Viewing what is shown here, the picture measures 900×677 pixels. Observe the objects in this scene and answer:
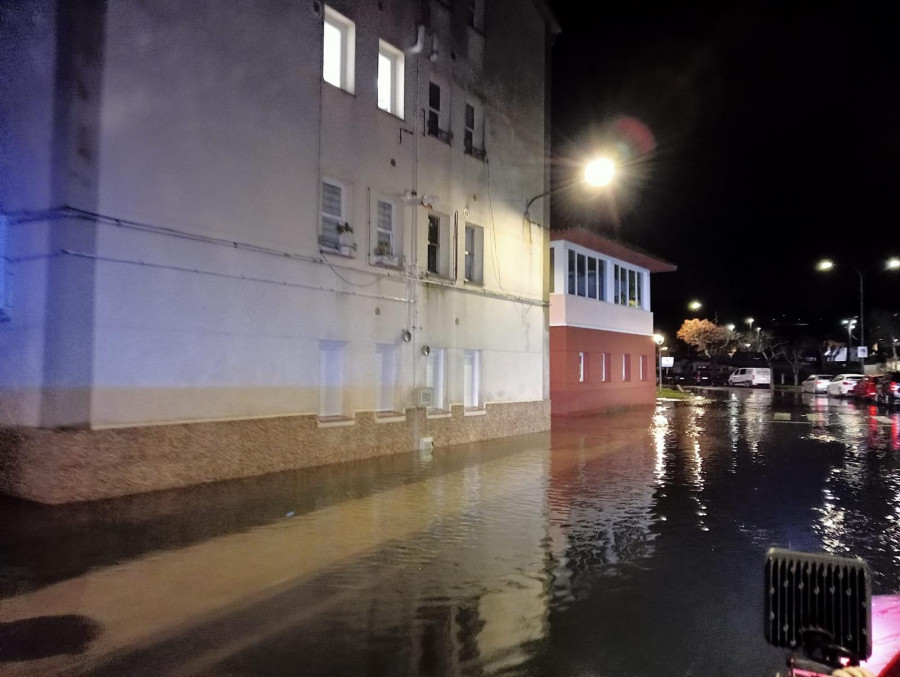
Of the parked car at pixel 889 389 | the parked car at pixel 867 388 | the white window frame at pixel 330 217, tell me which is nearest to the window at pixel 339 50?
the white window frame at pixel 330 217

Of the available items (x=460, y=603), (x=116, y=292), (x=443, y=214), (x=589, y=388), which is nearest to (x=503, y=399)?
(x=443, y=214)

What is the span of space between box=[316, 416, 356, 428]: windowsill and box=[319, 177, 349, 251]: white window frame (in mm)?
3048

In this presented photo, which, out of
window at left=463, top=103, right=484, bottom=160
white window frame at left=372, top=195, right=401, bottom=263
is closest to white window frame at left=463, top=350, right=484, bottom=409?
white window frame at left=372, top=195, right=401, bottom=263

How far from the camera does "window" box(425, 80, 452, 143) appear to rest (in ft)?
51.3

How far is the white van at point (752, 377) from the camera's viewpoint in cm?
5628

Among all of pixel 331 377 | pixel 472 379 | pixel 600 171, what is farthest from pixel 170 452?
pixel 600 171

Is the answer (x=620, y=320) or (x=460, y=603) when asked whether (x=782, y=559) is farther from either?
(x=620, y=320)

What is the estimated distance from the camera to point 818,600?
311cm

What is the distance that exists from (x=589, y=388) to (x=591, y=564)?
18.9 m

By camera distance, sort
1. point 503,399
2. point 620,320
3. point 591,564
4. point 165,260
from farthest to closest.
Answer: point 620,320, point 503,399, point 165,260, point 591,564

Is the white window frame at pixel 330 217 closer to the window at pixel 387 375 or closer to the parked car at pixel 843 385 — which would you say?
the window at pixel 387 375

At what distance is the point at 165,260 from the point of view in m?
10.2

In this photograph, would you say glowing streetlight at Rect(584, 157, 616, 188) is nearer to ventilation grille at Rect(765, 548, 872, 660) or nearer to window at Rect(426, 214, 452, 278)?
window at Rect(426, 214, 452, 278)

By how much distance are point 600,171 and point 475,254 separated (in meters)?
3.95
